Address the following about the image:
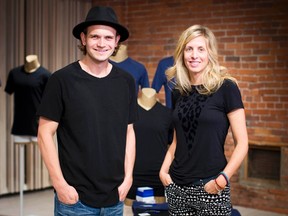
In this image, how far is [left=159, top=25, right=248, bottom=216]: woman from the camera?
213cm

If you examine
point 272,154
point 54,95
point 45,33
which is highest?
point 45,33

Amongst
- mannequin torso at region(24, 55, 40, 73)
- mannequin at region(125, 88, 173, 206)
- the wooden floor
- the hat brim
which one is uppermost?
the hat brim

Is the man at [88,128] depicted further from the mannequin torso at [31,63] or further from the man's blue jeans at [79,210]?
the mannequin torso at [31,63]

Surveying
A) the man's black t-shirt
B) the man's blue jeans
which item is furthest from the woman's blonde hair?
the man's blue jeans

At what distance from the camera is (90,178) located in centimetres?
190

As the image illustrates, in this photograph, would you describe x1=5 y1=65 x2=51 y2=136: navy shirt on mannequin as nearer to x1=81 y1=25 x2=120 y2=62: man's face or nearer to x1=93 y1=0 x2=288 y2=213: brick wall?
x1=93 y1=0 x2=288 y2=213: brick wall

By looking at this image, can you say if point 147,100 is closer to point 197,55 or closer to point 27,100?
point 27,100

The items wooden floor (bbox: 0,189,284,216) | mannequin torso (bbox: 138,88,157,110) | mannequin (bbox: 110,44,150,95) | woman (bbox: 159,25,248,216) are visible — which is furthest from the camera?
wooden floor (bbox: 0,189,284,216)

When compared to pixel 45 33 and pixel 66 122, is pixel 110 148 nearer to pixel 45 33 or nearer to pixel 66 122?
pixel 66 122

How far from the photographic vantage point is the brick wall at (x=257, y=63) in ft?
16.4

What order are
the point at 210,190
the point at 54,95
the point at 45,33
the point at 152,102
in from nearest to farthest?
1. the point at 54,95
2. the point at 210,190
3. the point at 152,102
4. the point at 45,33

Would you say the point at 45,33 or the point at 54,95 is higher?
the point at 45,33

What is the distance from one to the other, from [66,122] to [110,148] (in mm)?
191

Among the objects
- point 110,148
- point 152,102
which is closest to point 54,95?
point 110,148
